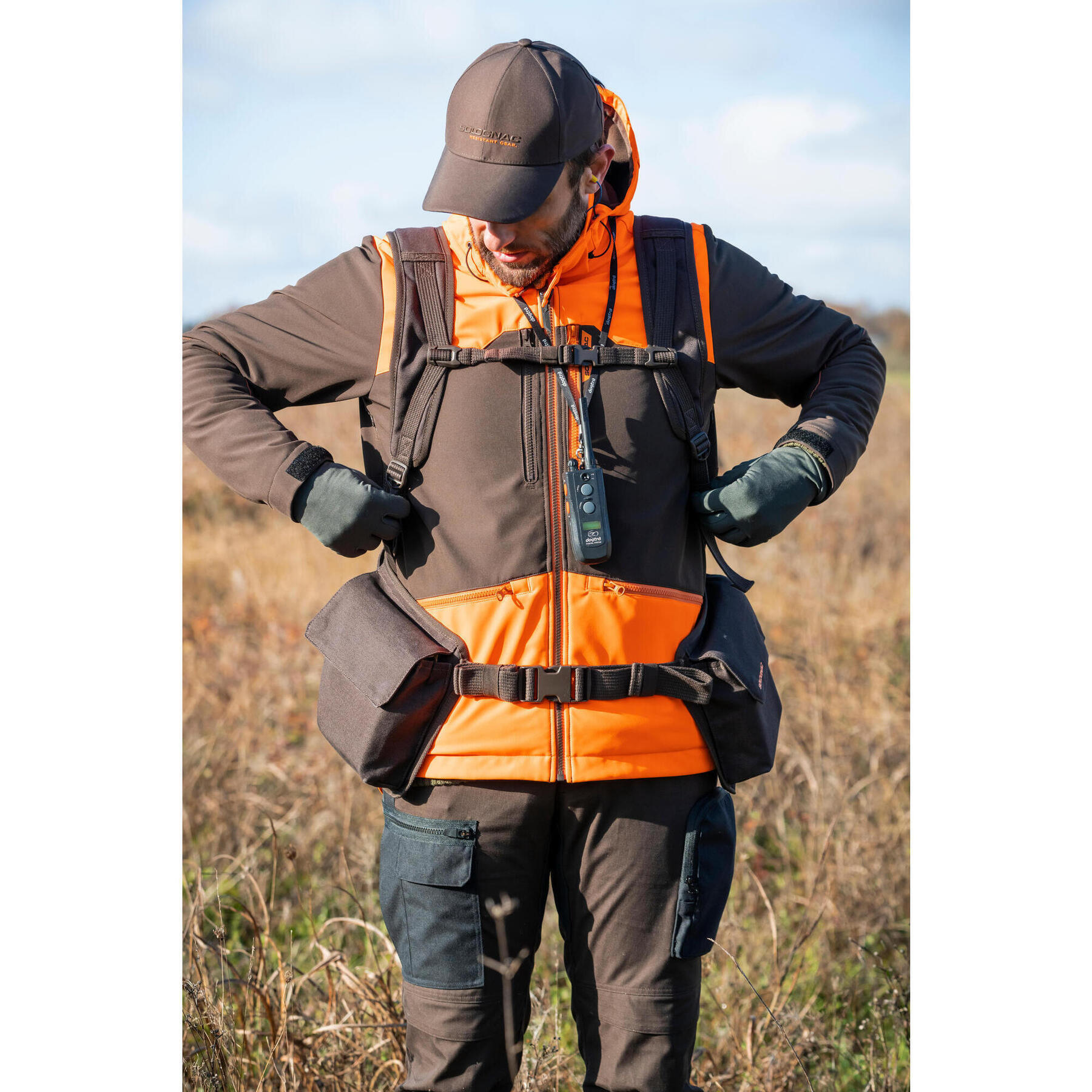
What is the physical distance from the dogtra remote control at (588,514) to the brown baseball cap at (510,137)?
46 centimetres

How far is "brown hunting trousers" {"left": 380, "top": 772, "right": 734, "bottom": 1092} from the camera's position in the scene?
1.73m

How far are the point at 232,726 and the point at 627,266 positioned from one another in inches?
140

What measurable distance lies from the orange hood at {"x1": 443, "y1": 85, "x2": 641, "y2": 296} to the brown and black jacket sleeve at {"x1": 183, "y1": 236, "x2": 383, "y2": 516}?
166 mm

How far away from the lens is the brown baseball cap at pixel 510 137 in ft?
5.46

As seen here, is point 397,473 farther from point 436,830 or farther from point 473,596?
point 436,830

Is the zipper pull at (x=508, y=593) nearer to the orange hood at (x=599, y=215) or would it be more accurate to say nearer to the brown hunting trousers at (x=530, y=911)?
the brown hunting trousers at (x=530, y=911)

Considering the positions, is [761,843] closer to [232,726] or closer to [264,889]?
[264,889]

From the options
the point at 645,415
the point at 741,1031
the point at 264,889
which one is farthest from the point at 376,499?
the point at 264,889

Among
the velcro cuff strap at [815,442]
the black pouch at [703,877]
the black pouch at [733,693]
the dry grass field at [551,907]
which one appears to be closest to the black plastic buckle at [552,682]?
the black pouch at [733,693]

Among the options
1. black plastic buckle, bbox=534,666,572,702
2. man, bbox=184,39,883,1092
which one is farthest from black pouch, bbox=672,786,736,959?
black plastic buckle, bbox=534,666,572,702

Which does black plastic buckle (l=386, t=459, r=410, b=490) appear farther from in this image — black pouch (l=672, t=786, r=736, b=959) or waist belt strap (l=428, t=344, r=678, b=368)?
black pouch (l=672, t=786, r=736, b=959)

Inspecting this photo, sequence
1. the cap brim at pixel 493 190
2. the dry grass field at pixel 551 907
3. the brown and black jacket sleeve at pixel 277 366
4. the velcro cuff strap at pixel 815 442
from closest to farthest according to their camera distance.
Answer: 1. the cap brim at pixel 493 190
2. the brown and black jacket sleeve at pixel 277 366
3. the velcro cuff strap at pixel 815 442
4. the dry grass field at pixel 551 907

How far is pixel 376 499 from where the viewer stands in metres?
1.71

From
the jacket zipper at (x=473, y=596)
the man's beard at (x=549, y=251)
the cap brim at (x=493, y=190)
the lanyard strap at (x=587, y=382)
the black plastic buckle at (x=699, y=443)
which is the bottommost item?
the jacket zipper at (x=473, y=596)
